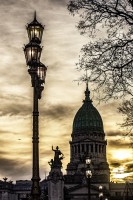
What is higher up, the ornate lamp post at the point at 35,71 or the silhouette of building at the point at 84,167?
the silhouette of building at the point at 84,167

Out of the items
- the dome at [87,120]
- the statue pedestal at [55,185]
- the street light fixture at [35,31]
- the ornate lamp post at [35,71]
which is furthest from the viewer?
the dome at [87,120]

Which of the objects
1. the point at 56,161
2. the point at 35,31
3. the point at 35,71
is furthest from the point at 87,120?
the point at 35,31

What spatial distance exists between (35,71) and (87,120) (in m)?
167

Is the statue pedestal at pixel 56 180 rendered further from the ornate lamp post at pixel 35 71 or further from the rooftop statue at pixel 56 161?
the ornate lamp post at pixel 35 71

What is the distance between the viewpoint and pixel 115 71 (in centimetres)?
1731

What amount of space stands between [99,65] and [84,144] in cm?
15729

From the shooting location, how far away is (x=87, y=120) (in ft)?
607

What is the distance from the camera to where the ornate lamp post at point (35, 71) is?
17.9m

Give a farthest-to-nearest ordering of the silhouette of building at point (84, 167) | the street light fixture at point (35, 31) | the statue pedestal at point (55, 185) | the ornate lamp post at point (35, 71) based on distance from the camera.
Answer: the silhouette of building at point (84, 167)
the statue pedestal at point (55, 185)
the street light fixture at point (35, 31)
the ornate lamp post at point (35, 71)

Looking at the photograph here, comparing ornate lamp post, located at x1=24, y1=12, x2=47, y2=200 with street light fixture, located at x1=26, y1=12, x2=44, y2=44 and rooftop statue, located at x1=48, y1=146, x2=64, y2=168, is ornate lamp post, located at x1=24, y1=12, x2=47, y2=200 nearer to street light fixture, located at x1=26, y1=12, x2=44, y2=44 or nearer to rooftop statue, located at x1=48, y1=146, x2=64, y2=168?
street light fixture, located at x1=26, y1=12, x2=44, y2=44

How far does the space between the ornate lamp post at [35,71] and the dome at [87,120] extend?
160603 mm

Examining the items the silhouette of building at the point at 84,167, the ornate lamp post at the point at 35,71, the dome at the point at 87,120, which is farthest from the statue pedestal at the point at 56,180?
the ornate lamp post at the point at 35,71

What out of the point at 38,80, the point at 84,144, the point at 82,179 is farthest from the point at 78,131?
the point at 38,80

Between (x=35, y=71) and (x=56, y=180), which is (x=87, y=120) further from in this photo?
(x=35, y=71)
